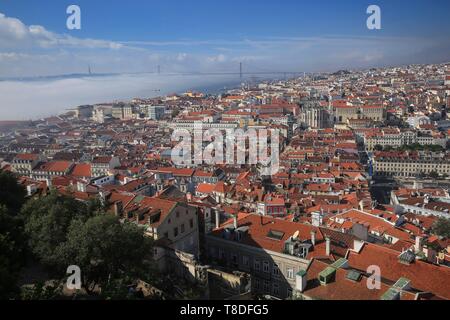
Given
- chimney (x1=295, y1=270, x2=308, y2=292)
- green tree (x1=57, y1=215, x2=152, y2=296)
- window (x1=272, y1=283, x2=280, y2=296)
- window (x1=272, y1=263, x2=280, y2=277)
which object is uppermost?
green tree (x1=57, y1=215, x2=152, y2=296)

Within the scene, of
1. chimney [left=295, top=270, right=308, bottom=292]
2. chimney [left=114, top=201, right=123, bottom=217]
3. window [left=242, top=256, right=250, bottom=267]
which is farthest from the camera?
chimney [left=114, top=201, right=123, bottom=217]

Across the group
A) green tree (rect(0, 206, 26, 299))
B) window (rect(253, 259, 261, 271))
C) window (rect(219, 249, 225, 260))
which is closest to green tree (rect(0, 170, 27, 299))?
green tree (rect(0, 206, 26, 299))

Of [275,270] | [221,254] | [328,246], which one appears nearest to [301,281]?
[328,246]

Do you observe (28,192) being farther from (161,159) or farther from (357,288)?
(161,159)

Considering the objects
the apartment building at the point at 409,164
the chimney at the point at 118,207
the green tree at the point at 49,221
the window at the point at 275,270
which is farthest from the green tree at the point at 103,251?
the apartment building at the point at 409,164

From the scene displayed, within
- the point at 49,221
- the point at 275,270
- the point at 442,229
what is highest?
the point at 49,221

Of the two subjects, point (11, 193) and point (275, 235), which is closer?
point (275, 235)

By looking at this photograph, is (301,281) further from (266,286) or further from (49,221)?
(49,221)

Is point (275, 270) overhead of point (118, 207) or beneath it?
beneath

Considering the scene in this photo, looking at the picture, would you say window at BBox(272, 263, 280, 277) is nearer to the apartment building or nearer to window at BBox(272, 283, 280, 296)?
window at BBox(272, 283, 280, 296)
